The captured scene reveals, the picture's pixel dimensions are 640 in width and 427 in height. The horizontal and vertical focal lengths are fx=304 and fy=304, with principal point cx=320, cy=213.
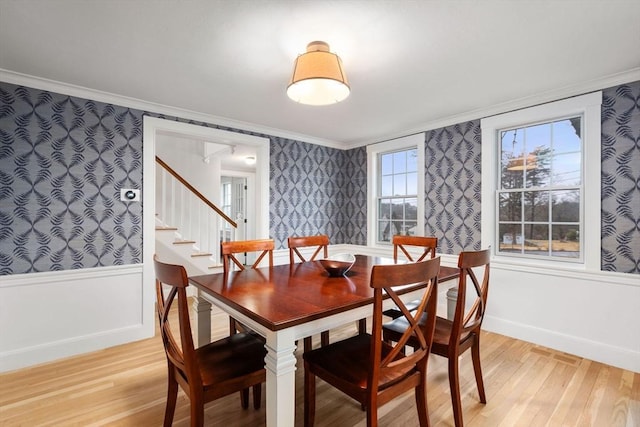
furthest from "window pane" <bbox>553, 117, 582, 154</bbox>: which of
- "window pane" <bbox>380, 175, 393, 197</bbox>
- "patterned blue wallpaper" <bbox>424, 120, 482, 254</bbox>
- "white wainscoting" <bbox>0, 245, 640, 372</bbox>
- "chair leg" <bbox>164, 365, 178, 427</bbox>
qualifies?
"chair leg" <bbox>164, 365, 178, 427</bbox>

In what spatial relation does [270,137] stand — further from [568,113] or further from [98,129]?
[568,113]

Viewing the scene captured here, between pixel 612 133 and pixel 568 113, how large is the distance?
1.22ft

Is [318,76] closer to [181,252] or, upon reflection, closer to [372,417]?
[372,417]

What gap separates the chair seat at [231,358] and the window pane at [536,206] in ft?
9.29

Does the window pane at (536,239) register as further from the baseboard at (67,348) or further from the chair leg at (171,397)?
the baseboard at (67,348)

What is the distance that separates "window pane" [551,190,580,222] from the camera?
274 cm

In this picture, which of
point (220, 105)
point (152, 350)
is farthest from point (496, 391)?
point (220, 105)

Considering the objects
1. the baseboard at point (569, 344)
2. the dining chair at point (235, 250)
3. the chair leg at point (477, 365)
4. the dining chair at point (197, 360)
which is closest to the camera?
the dining chair at point (197, 360)

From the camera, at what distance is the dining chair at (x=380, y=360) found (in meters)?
1.25

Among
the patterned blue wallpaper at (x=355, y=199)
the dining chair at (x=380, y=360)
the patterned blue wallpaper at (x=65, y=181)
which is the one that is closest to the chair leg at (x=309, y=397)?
the dining chair at (x=380, y=360)

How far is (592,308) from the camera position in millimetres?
2562

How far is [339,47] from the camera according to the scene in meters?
1.97

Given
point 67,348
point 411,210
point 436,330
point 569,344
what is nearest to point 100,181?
point 67,348

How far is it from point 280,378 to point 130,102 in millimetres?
2954
